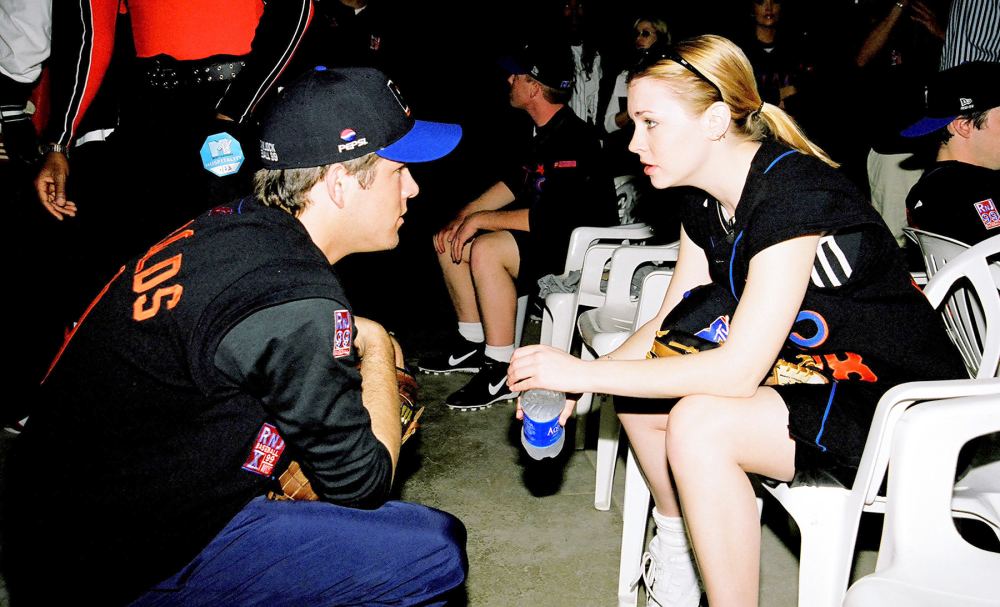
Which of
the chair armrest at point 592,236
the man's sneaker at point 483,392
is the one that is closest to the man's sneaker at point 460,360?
the man's sneaker at point 483,392

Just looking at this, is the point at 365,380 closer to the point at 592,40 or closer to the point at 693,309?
the point at 693,309

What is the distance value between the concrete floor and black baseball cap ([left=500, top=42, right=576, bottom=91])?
1746 millimetres

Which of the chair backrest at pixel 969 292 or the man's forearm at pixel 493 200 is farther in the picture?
the man's forearm at pixel 493 200

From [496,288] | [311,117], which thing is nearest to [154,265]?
[311,117]

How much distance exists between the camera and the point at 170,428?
3.84ft

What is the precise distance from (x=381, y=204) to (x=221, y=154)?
946 mm

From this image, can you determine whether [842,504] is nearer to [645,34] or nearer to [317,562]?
[317,562]

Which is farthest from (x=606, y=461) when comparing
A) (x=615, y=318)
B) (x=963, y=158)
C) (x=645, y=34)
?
(x=645, y=34)

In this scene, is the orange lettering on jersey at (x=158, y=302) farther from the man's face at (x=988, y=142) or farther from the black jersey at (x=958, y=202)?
the man's face at (x=988, y=142)

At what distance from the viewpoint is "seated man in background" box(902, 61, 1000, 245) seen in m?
2.29

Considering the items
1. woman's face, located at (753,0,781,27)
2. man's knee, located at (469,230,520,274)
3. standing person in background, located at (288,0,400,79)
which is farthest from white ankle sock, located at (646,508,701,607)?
woman's face, located at (753,0,781,27)

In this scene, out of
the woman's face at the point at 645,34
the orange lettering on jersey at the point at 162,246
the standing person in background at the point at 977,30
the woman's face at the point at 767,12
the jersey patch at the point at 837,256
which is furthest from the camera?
the woman's face at the point at 645,34

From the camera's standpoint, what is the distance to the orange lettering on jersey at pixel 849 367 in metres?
1.53

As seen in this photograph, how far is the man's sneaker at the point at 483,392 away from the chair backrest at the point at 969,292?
188 cm
